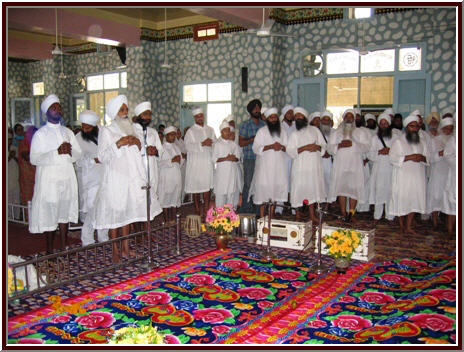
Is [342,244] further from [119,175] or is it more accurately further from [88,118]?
[88,118]

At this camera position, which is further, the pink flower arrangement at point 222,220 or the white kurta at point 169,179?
the white kurta at point 169,179

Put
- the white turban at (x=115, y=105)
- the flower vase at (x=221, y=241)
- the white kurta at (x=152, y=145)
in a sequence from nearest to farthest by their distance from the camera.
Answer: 1. the white turban at (x=115, y=105)
2. the white kurta at (x=152, y=145)
3. the flower vase at (x=221, y=241)

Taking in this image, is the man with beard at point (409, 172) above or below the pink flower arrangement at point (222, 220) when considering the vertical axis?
above

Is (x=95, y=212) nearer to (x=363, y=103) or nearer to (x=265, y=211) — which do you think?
(x=265, y=211)

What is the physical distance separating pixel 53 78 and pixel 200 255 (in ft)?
41.8

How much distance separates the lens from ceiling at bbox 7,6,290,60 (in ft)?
32.9

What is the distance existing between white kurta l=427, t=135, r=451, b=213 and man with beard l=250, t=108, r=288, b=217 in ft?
7.43

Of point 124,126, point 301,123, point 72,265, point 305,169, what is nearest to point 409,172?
point 305,169

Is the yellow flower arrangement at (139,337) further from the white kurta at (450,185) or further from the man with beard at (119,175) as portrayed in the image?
the white kurta at (450,185)

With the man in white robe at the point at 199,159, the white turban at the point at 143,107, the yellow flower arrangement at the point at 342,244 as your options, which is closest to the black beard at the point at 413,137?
the yellow flower arrangement at the point at 342,244

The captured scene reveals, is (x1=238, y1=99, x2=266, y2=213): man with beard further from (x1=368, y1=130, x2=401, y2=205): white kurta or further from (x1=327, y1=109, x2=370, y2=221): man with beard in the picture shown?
(x1=368, y1=130, x2=401, y2=205): white kurta

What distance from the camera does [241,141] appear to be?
7.59m

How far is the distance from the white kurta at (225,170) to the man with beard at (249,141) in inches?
9.1

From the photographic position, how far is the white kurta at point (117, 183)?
5207 millimetres
